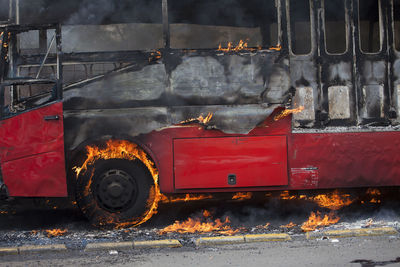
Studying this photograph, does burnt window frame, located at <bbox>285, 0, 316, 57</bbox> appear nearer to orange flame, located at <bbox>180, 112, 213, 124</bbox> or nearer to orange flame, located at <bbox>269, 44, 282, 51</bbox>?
orange flame, located at <bbox>269, 44, 282, 51</bbox>

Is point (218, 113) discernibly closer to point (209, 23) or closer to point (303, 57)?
point (209, 23)

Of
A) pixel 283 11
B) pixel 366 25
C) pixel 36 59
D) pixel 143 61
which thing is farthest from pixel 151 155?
pixel 366 25

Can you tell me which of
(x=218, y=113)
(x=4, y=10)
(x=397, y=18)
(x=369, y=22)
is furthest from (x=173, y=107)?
(x=397, y=18)

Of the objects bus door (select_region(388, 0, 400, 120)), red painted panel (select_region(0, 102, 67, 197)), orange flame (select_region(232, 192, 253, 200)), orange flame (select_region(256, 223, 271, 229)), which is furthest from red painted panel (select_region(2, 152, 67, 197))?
bus door (select_region(388, 0, 400, 120))

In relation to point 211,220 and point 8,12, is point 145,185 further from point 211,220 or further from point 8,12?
point 8,12

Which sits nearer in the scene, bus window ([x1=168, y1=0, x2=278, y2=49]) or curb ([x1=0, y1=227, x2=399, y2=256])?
curb ([x1=0, y1=227, x2=399, y2=256])

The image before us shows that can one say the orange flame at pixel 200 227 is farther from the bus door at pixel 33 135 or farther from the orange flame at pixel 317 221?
the bus door at pixel 33 135

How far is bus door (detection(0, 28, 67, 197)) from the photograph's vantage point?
21.3ft

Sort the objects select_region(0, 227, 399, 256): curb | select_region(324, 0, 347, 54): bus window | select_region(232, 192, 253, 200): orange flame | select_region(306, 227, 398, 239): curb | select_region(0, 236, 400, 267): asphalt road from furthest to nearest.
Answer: select_region(232, 192, 253, 200): orange flame
select_region(324, 0, 347, 54): bus window
select_region(306, 227, 398, 239): curb
select_region(0, 227, 399, 256): curb
select_region(0, 236, 400, 267): asphalt road

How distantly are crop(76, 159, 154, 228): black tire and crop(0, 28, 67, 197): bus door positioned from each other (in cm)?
31

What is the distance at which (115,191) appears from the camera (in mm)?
6629

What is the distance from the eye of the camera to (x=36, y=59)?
6582mm

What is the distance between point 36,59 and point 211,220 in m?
2.96

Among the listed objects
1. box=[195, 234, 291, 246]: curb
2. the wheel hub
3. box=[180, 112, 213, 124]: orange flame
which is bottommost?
box=[195, 234, 291, 246]: curb
